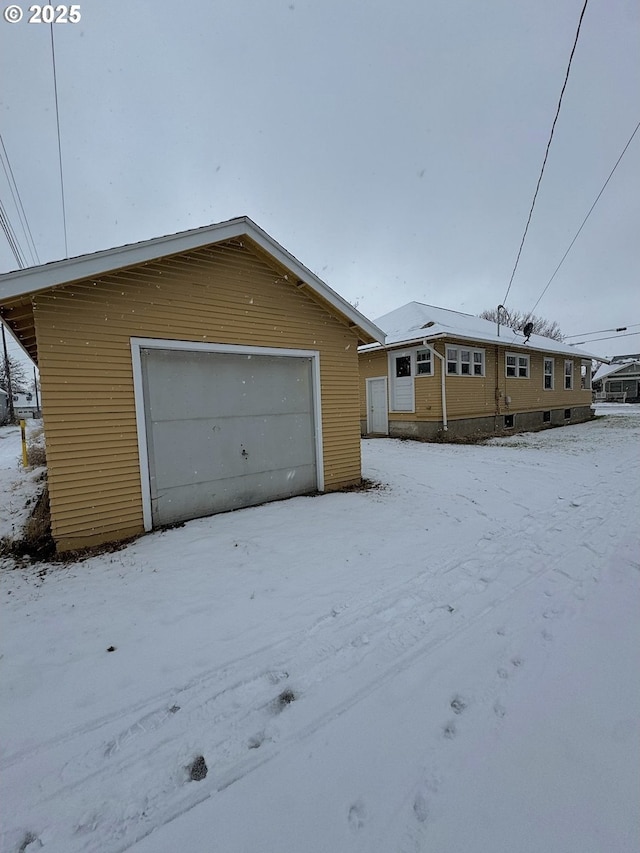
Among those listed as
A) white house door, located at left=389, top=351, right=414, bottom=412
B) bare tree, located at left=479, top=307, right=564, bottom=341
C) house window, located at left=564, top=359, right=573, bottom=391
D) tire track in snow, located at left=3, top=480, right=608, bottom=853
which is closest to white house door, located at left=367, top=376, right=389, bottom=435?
white house door, located at left=389, top=351, right=414, bottom=412

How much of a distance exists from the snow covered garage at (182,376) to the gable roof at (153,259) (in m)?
0.02

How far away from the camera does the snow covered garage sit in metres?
4.39

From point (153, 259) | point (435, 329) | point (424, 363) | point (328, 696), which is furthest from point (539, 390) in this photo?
point (328, 696)

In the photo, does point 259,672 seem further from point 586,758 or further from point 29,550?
point 29,550

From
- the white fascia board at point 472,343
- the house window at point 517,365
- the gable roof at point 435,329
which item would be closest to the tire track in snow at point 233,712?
the white fascia board at point 472,343

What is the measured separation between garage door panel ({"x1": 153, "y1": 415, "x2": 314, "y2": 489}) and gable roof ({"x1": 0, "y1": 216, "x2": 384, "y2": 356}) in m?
2.03

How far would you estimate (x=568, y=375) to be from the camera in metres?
20.2

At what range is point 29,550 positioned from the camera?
15.0 ft

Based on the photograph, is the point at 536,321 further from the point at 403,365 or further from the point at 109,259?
the point at 109,259

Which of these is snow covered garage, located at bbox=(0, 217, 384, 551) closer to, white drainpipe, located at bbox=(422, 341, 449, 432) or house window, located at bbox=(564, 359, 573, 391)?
white drainpipe, located at bbox=(422, 341, 449, 432)

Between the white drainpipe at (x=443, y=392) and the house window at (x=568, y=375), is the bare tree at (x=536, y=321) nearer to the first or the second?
the house window at (x=568, y=375)

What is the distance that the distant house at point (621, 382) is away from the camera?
41156 mm

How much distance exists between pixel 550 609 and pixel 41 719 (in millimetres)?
3716

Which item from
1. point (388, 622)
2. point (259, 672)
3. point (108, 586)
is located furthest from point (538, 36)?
point (108, 586)
